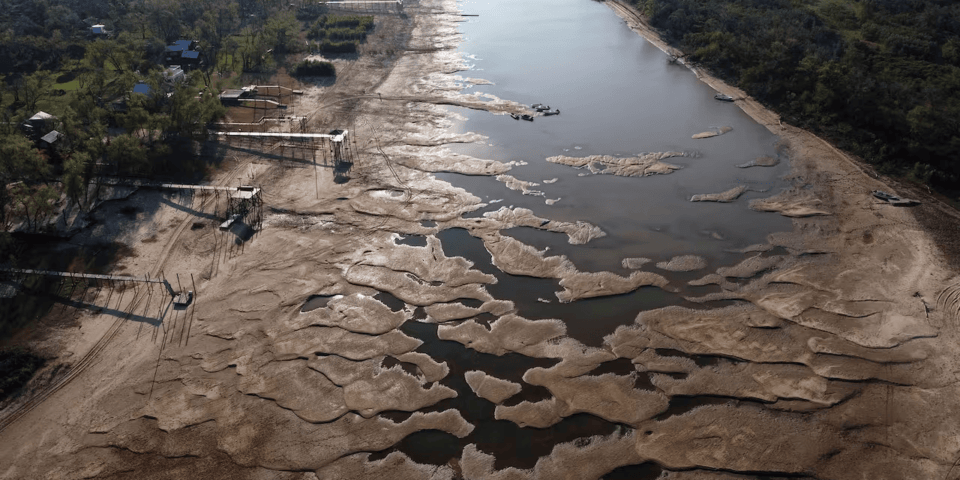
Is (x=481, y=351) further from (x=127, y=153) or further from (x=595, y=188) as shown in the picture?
(x=127, y=153)

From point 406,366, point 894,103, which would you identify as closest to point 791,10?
point 894,103

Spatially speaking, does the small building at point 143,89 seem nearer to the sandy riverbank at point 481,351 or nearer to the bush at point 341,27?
the sandy riverbank at point 481,351

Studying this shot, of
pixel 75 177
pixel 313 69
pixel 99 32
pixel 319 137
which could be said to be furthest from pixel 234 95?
pixel 99 32

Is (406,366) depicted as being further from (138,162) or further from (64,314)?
(138,162)

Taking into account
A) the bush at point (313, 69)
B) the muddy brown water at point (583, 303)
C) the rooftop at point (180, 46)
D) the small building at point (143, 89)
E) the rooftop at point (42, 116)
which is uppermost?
the rooftop at point (180, 46)

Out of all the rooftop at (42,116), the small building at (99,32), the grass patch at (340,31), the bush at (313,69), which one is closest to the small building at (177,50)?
the small building at (99,32)
